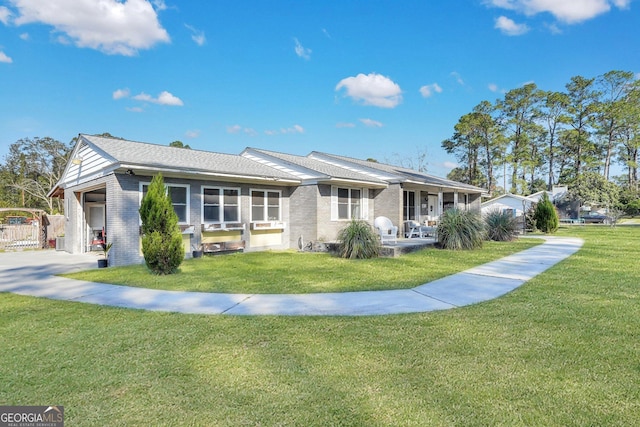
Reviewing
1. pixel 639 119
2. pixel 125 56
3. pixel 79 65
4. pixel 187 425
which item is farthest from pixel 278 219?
pixel 639 119

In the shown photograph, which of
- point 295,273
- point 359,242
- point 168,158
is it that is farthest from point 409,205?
point 168,158

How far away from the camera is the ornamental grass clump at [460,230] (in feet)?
42.7

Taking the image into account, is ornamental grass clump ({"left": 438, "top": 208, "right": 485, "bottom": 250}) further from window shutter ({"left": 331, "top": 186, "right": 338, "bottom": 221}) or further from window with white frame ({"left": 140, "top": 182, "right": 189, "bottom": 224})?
window with white frame ({"left": 140, "top": 182, "right": 189, "bottom": 224})

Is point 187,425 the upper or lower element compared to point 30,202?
lower

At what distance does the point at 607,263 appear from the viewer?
31.7ft

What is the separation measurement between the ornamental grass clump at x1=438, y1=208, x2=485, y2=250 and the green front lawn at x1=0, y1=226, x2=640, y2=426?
763 cm

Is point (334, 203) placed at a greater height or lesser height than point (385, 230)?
greater

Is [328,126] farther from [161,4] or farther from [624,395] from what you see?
[624,395]

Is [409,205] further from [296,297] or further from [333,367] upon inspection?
Result: [333,367]

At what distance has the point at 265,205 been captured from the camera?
1453cm

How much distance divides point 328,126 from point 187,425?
29442 millimetres

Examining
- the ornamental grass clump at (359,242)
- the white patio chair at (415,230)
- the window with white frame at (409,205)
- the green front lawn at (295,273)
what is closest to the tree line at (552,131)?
the window with white frame at (409,205)

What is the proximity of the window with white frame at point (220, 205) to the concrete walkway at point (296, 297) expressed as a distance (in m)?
5.01

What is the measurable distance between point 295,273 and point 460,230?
24.7 ft
